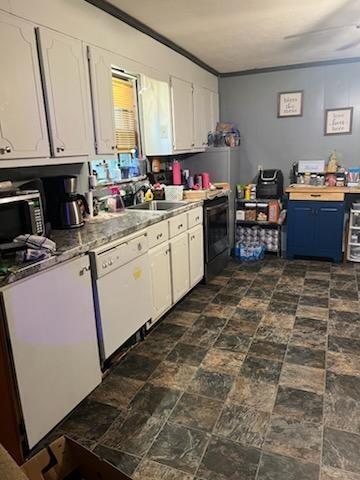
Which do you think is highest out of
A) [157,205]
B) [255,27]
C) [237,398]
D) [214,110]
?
[255,27]

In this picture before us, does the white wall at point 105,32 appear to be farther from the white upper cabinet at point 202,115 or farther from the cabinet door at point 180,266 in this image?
the cabinet door at point 180,266

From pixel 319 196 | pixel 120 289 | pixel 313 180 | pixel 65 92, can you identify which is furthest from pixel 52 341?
pixel 313 180

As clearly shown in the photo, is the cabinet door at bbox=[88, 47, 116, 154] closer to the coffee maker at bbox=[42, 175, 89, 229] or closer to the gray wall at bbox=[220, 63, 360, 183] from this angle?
the coffee maker at bbox=[42, 175, 89, 229]

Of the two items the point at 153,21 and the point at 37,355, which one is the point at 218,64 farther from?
the point at 37,355

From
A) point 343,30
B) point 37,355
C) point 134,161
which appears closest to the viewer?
point 37,355

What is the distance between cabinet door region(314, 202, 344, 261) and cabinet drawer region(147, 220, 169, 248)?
2234mm

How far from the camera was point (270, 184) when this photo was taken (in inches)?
184

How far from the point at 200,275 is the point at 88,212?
4.81 ft

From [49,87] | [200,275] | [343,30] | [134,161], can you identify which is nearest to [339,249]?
[200,275]

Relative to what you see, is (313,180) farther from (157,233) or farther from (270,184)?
(157,233)

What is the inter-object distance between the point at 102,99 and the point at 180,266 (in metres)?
1.53

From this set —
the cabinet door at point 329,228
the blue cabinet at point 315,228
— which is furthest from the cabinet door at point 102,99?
the cabinet door at point 329,228

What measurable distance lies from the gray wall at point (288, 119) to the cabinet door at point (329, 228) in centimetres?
72

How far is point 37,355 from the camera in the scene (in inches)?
68.9
